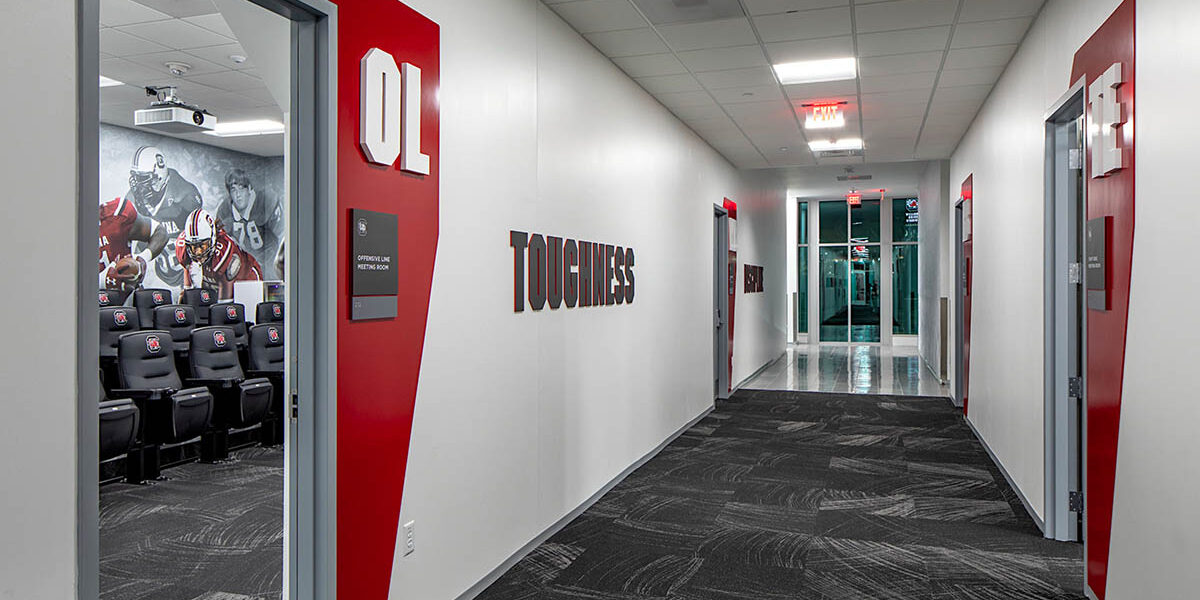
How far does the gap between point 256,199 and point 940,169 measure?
9592mm

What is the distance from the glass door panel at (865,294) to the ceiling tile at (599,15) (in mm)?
15131

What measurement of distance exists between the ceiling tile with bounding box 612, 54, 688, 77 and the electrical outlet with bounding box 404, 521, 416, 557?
342 cm

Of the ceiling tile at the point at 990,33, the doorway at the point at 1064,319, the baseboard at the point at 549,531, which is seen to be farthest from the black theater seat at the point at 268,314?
the doorway at the point at 1064,319

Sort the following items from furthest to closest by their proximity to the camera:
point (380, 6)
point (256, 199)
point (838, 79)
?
1. point (256, 199)
2. point (838, 79)
3. point (380, 6)

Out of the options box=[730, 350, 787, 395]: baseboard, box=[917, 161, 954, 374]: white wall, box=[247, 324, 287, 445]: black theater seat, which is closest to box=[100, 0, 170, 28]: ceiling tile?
box=[247, 324, 287, 445]: black theater seat

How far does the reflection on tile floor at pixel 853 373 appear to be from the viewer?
10.5 m

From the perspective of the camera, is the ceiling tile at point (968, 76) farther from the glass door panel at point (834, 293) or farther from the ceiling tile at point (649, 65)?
the glass door panel at point (834, 293)

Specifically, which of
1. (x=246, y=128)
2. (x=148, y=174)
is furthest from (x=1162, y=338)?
(x=148, y=174)

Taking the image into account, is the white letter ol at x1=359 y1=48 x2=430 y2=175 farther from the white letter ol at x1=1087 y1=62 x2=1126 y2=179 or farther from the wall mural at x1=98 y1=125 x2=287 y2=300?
the wall mural at x1=98 y1=125 x2=287 y2=300

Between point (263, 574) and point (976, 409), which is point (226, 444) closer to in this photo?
point (263, 574)

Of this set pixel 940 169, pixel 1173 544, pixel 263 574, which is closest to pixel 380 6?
pixel 263 574

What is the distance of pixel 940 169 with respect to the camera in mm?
10695

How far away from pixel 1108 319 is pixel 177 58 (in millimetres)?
6347
